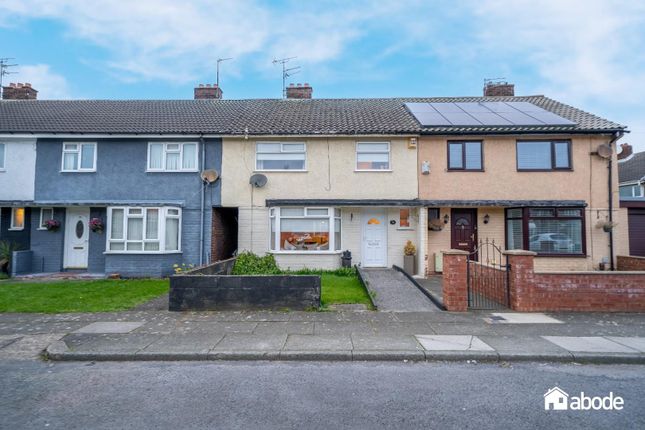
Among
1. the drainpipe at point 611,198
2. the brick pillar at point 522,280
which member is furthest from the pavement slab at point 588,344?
the drainpipe at point 611,198

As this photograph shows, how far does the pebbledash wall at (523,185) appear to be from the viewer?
12.2 metres

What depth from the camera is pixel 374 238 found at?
12.8 meters

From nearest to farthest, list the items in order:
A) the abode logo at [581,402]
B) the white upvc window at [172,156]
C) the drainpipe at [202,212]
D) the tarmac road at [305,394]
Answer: the tarmac road at [305,394]
the abode logo at [581,402]
the drainpipe at [202,212]
the white upvc window at [172,156]

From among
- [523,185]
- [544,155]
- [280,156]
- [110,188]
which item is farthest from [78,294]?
[544,155]

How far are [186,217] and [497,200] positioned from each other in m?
11.5

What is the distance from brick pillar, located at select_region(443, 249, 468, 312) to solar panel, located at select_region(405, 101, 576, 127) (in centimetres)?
700

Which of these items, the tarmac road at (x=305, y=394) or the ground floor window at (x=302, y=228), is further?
the ground floor window at (x=302, y=228)

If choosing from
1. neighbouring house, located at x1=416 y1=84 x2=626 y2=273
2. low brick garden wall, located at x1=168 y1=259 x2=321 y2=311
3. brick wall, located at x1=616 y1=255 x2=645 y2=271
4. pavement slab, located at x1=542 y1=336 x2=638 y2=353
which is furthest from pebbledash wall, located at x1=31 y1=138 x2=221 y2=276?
brick wall, located at x1=616 y1=255 x2=645 y2=271

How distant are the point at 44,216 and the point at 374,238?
12.6 m

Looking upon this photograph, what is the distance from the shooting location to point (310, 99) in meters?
18.1

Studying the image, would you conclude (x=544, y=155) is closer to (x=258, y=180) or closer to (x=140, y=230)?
(x=258, y=180)

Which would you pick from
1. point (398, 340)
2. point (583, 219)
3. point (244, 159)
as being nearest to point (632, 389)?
point (398, 340)

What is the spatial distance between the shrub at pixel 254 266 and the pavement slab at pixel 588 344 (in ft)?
22.8

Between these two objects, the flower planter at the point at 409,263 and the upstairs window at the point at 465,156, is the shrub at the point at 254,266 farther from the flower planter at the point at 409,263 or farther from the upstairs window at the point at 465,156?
the upstairs window at the point at 465,156
